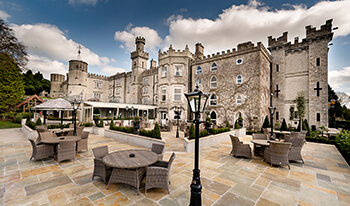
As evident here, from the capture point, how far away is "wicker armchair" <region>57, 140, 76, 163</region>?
492cm

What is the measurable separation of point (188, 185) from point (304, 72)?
760 inches

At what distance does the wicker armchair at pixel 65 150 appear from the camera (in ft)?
16.1

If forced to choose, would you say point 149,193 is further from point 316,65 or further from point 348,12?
point 316,65

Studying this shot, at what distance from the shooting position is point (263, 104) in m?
15.3

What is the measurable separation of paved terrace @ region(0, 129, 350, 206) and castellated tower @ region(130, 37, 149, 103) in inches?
Result: 834

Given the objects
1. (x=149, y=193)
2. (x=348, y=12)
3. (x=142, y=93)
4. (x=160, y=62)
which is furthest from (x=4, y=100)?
(x=348, y=12)

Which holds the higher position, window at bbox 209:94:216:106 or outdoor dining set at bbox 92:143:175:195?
window at bbox 209:94:216:106

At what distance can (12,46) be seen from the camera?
8258 mm

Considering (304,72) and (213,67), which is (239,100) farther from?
(304,72)

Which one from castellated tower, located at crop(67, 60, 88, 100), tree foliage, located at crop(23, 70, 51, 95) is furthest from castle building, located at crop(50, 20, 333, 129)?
tree foliage, located at crop(23, 70, 51, 95)

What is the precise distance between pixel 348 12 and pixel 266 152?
450 inches

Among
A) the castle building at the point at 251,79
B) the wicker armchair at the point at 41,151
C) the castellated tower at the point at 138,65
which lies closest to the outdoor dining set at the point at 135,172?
the wicker armchair at the point at 41,151

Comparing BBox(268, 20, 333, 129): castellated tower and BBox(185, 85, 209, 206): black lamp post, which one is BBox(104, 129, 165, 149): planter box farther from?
BBox(268, 20, 333, 129): castellated tower

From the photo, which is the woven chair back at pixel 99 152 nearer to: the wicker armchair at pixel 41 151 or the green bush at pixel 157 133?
the wicker armchair at pixel 41 151
